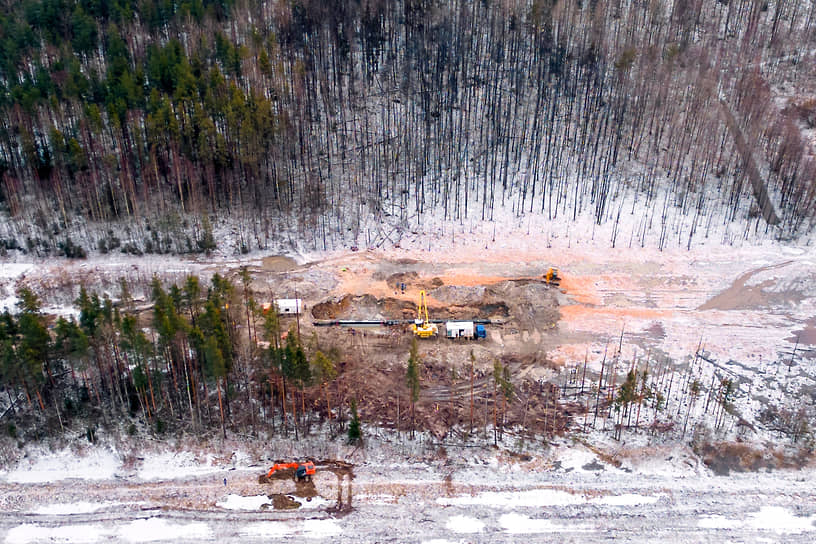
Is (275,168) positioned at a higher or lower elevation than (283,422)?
higher

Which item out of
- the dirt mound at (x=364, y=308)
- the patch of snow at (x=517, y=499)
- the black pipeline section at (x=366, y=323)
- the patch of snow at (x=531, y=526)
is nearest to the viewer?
the patch of snow at (x=531, y=526)

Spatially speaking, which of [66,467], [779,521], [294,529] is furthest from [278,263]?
[779,521]

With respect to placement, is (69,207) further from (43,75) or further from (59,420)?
(59,420)

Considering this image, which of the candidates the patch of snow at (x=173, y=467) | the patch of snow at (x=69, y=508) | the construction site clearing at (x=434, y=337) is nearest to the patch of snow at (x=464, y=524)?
the construction site clearing at (x=434, y=337)

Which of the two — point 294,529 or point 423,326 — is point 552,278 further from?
point 294,529

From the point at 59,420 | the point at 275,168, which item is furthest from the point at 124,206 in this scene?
the point at 59,420

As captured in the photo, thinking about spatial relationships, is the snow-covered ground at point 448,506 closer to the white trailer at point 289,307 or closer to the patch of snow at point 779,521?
the patch of snow at point 779,521
